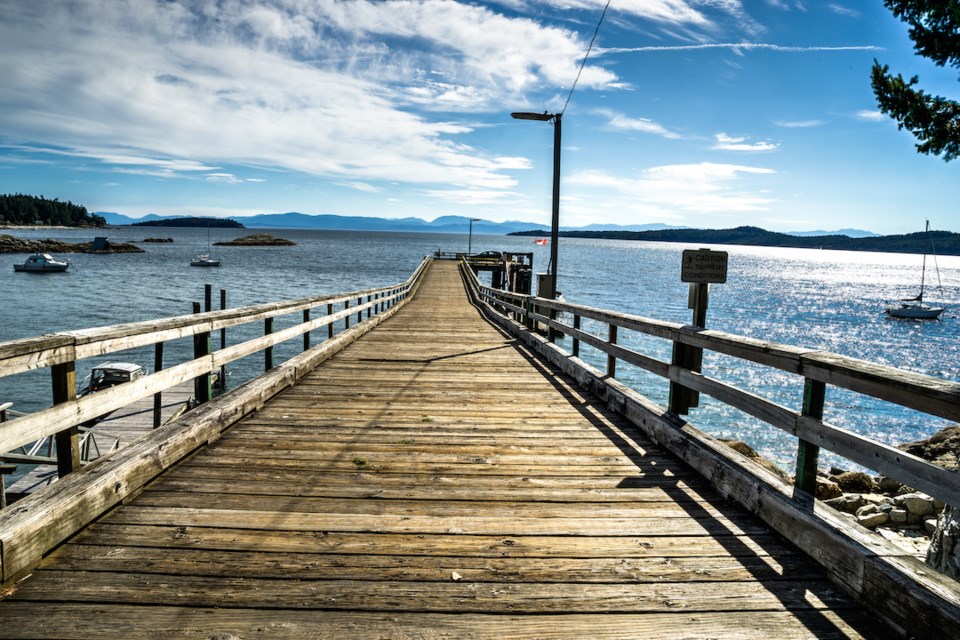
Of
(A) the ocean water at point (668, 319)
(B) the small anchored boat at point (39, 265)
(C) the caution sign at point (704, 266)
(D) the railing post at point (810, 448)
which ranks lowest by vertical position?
(A) the ocean water at point (668, 319)

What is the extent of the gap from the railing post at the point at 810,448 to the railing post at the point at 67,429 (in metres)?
4.04

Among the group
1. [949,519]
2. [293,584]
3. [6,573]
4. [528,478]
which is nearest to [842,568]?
[949,519]

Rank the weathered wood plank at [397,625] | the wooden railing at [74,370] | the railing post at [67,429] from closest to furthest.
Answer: the weathered wood plank at [397,625], the wooden railing at [74,370], the railing post at [67,429]

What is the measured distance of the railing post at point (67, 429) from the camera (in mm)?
3092

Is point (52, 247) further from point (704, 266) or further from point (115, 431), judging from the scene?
point (704, 266)

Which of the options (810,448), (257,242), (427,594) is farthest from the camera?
(257,242)

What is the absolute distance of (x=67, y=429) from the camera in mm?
3184

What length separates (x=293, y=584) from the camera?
8.96ft

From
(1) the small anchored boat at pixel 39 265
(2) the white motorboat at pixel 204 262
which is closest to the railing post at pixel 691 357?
(1) the small anchored boat at pixel 39 265

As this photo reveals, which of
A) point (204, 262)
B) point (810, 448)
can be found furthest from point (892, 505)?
point (204, 262)

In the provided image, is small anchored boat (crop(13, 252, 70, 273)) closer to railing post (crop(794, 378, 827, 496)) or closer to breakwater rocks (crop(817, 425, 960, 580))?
breakwater rocks (crop(817, 425, 960, 580))

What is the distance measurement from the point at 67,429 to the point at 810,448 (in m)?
4.22

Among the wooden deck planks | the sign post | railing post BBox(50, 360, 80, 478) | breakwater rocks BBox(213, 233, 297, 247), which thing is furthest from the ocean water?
breakwater rocks BBox(213, 233, 297, 247)

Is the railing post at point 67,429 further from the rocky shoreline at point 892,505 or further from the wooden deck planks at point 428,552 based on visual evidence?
the rocky shoreline at point 892,505
